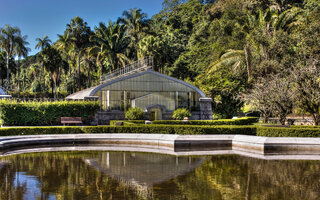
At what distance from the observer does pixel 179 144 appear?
60.3 ft

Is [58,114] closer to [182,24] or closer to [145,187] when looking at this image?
[145,187]

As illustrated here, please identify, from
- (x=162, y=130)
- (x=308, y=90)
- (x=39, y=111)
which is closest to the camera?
(x=162, y=130)

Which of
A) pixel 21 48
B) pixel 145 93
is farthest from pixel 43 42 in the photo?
pixel 145 93

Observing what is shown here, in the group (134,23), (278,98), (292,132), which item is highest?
(134,23)

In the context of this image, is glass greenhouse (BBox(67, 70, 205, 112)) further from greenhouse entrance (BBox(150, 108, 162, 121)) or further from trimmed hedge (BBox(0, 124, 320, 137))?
trimmed hedge (BBox(0, 124, 320, 137))

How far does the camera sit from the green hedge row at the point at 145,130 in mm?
Answer: 21984

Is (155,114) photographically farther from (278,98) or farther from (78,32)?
(78,32)

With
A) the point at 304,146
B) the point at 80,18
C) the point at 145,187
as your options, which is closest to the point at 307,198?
the point at 145,187

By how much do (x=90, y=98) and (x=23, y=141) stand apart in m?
14.6

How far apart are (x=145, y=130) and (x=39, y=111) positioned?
12748 mm

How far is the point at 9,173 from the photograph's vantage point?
12.2m

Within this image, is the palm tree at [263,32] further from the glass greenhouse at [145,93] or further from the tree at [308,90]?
the tree at [308,90]

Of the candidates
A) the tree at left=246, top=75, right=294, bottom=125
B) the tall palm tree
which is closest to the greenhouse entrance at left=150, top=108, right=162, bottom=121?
the tree at left=246, top=75, right=294, bottom=125

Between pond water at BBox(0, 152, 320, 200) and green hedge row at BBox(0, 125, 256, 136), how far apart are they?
19.7 feet
